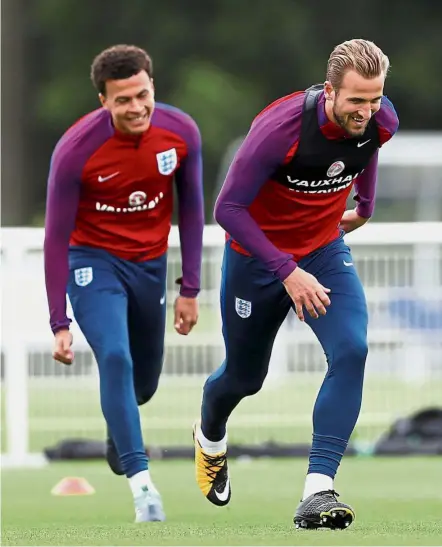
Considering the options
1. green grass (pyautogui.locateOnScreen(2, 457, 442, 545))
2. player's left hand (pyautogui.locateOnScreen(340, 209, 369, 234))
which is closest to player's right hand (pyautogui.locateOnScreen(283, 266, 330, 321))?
green grass (pyautogui.locateOnScreen(2, 457, 442, 545))

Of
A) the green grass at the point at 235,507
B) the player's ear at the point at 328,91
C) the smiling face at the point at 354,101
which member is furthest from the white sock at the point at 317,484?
the player's ear at the point at 328,91

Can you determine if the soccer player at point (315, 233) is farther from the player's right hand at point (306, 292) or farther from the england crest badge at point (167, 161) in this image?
the england crest badge at point (167, 161)

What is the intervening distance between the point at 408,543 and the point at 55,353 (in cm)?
221

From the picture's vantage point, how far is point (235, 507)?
8.85 meters

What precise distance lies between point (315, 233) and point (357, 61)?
0.89 meters

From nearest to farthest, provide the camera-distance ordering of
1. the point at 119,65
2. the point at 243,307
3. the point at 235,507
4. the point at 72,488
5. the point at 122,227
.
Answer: the point at 243,307, the point at 119,65, the point at 122,227, the point at 235,507, the point at 72,488

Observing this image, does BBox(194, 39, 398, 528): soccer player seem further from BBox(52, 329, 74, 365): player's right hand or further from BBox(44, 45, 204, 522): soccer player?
BBox(52, 329, 74, 365): player's right hand

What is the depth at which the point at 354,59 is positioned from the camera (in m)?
7.05

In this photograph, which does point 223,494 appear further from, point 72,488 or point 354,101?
point 354,101

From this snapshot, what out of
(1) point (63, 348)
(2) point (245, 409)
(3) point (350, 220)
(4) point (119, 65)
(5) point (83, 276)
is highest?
(4) point (119, 65)

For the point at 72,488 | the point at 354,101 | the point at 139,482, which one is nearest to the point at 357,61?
the point at 354,101

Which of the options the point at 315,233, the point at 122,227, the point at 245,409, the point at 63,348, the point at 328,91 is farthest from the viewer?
the point at 245,409

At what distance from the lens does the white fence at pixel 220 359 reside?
40.5 feet

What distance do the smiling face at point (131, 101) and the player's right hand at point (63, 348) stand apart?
97cm
